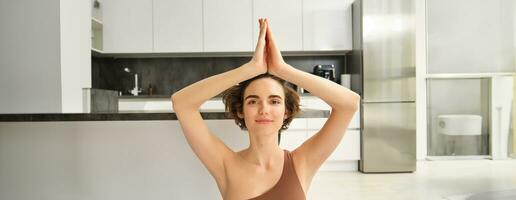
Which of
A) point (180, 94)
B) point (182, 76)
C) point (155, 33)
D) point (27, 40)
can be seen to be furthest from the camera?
point (182, 76)

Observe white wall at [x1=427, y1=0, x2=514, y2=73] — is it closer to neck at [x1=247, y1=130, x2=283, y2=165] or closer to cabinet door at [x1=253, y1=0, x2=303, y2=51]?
cabinet door at [x1=253, y1=0, x2=303, y2=51]

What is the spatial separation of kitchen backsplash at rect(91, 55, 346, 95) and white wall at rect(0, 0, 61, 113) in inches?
99.5

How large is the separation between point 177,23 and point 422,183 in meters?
2.90

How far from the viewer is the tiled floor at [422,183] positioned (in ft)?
11.6

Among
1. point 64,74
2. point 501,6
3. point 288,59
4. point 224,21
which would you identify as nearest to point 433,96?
point 501,6

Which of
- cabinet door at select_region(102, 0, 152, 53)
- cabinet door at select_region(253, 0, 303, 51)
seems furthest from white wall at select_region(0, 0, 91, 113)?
cabinet door at select_region(253, 0, 303, 51)

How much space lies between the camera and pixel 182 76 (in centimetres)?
520

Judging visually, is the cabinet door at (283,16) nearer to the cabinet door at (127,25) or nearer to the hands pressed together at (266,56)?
the cabinet door at (127,25)

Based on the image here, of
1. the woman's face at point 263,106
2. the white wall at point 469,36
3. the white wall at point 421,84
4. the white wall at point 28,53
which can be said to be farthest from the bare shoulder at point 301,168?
the white wall at point 469,36

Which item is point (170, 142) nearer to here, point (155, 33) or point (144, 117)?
point (144, 117)

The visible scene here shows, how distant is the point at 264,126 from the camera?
3.04 feet

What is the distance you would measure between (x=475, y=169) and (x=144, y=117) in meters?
4.19

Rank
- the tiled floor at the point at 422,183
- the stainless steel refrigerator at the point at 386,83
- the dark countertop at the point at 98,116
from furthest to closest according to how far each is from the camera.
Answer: the stainless steel refrigerator at the point at 386,83 → the tiled floor at the point at 422,183 → the dark countertop at the point at 98,116

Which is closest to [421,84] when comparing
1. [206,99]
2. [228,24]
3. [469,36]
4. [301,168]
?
[469,36]
